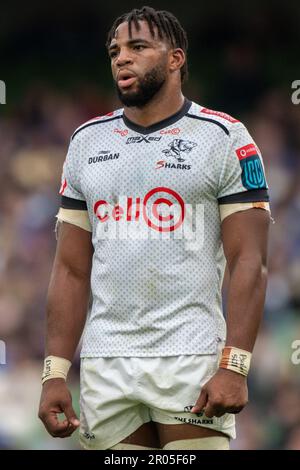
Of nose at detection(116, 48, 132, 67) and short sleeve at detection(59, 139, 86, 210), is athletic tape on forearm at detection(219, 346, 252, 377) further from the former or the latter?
nose at detection(116, 48, 132, 67)

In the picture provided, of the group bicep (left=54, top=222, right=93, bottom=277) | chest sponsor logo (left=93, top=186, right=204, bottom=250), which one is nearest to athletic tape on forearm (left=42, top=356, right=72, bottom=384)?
bicep (left=54, top=222, right=93, bottom=277)

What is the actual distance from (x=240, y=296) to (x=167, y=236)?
0.39 meters

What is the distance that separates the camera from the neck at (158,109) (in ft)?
15.8

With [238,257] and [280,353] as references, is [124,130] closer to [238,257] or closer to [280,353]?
[238,257]

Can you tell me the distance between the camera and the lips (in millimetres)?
4750

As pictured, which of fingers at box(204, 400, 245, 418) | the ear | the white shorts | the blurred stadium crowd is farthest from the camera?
the blurred stadium crowd

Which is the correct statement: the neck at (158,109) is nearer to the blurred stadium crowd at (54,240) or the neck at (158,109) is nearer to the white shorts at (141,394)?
the white shorts at (141,394)

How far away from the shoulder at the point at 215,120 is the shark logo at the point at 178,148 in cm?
11

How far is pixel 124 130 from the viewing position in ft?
16.0

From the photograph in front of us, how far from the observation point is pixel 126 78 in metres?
4.77

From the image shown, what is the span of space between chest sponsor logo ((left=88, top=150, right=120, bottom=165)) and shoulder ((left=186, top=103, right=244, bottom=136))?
369mm
